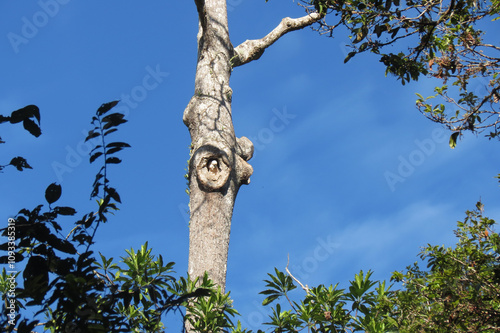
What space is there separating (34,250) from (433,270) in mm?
4718

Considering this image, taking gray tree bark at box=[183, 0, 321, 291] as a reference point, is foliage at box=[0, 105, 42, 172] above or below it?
below

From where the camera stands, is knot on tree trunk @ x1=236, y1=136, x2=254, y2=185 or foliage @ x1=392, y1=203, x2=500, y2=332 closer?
foliage @ x1=392, y1=203, x2=500, y2=332

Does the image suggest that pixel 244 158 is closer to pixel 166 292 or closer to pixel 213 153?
pixel 213 153

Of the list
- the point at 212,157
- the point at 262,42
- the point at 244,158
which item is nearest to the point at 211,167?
the point at 212,157

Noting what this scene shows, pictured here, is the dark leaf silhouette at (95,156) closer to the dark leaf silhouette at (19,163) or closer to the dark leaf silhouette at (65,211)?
the dark leaf silhouette at (65,211)

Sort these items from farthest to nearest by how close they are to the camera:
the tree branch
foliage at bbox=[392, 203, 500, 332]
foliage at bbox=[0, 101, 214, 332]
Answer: the tree branch → foliage at bbox=[392, 203, 500, 332] → foliage at bbox=[0, 101, 214, 332]

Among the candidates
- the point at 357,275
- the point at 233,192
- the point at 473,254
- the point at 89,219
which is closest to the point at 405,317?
the point at 357,275

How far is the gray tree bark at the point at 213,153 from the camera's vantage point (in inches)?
191

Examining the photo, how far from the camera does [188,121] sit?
5848 millimetres

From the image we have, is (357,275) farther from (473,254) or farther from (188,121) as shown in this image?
(188,121)

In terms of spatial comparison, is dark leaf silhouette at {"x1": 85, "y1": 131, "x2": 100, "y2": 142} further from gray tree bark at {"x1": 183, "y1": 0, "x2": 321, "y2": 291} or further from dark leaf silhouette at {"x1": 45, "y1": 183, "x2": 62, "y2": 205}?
gray tree bark at {"x1": 183, "y1": 0, "x2": 321, "y2": 291}

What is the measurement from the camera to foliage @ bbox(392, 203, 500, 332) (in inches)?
163

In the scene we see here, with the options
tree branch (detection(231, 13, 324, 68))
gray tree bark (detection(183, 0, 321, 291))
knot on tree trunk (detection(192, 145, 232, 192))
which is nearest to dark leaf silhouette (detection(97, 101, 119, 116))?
gray tree bark (detection(183, 0, 321, 291))

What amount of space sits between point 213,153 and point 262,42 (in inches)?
127
